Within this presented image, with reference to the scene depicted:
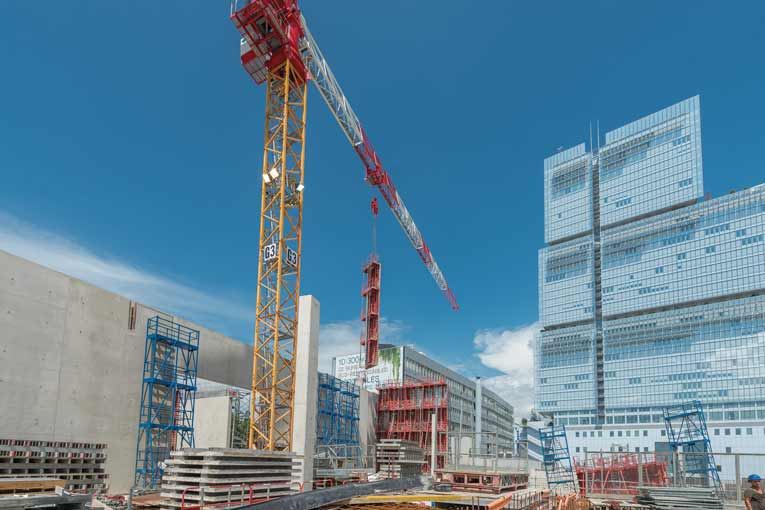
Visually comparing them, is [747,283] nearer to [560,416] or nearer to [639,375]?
[639,375]

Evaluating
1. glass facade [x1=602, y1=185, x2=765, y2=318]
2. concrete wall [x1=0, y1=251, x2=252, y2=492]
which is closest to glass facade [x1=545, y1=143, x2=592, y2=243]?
glass facade [x1=602, y1=185, x2=765, y2=318]

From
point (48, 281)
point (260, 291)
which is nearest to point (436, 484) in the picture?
→ point (260, 291)

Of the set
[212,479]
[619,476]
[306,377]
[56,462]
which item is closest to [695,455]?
[619,476]

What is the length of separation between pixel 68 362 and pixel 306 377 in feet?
39.6

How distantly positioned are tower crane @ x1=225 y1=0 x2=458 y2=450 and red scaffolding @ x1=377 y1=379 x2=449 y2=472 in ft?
54.6

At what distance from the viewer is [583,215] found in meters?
127

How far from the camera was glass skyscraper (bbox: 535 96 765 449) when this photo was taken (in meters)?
101

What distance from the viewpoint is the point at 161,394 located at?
24750mm

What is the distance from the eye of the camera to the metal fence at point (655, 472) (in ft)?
72.1

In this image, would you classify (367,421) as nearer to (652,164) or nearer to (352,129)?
(352,129)

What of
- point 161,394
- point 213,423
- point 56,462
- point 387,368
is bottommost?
point 213,423

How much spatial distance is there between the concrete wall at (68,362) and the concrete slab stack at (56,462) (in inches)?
101

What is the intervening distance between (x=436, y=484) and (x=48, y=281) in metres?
17.4

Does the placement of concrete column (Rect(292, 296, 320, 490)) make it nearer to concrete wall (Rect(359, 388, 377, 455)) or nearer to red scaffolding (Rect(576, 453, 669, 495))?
red scaffolding (Rect(576, 453, 669, 495))
